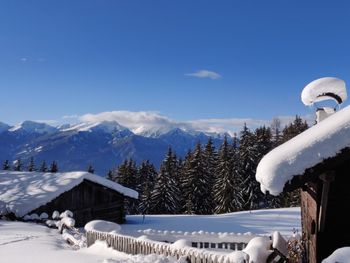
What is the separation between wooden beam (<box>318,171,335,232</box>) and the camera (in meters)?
6.95

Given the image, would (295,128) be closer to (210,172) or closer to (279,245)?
(210,172)

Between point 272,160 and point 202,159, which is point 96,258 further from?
point 202,159

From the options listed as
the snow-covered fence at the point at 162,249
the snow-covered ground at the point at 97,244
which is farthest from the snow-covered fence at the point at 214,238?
the snow-covered fence at the point at 162,249

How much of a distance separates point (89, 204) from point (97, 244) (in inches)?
707

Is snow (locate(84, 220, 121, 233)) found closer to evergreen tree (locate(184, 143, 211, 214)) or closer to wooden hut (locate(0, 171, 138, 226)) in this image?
wooden hut (locate(0, 171, 138, 226))

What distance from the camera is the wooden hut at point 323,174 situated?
6.60m

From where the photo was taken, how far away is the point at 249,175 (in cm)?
5300

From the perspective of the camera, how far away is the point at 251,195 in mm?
52031

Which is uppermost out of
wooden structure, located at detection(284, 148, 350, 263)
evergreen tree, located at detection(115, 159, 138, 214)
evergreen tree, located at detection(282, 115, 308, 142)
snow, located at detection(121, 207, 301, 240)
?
evergreen tree, located at detection(282, 115, 308, 142)

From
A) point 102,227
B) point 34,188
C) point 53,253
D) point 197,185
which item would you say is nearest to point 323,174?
point 53,253

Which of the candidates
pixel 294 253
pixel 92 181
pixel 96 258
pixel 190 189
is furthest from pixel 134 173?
pixel 294 253

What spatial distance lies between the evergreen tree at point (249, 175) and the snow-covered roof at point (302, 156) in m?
45.3

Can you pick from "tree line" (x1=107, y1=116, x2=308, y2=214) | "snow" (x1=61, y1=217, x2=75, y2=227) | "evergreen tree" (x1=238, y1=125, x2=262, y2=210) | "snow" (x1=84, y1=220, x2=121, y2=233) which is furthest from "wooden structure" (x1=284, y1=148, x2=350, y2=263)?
"evergreen tree" (x1=238, y1=125, x2=262, y2=210)

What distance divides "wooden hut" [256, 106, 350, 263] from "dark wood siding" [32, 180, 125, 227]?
2514cm
